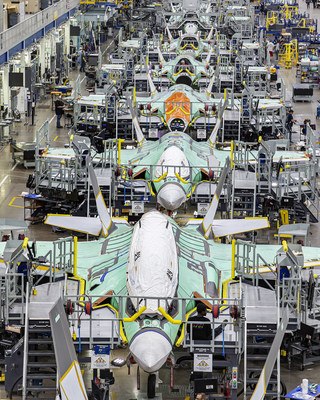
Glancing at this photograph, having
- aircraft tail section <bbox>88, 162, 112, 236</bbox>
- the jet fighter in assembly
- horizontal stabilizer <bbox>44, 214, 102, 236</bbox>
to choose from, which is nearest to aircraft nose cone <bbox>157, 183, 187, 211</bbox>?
the jet fighter in assembly

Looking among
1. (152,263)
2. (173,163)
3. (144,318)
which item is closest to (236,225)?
(173,163)

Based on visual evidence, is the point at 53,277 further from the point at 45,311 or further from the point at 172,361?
the point at 172,361

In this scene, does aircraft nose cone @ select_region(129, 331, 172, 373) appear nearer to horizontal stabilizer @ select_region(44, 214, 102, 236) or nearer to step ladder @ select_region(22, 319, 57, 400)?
step ladder @ select_region(22, 319, 57, 400)

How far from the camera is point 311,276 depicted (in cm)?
2908

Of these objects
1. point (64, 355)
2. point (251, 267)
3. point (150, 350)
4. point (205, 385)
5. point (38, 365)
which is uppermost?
point (64, 355)

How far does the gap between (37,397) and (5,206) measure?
64.9 feet

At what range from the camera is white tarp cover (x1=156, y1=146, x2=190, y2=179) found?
40.2m

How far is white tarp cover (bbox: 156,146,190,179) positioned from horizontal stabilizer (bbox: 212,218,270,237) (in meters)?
6.09

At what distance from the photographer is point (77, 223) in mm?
33281

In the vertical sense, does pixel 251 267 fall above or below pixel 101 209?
below

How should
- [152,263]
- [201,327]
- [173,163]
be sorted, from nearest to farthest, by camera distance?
1. [201,327]
2. [152,263]
3. [173,163]

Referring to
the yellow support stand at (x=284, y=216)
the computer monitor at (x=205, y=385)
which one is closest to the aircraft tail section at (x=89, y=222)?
the computer monitor at (x=205, y=385)

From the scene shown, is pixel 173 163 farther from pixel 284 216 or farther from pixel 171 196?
pixel 284 216

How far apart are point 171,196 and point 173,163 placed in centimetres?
376
